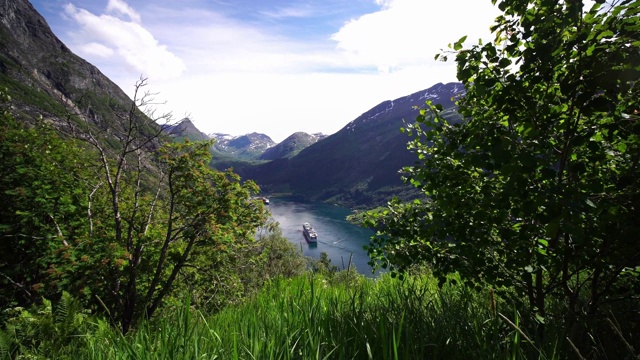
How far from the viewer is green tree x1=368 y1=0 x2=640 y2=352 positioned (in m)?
2.62

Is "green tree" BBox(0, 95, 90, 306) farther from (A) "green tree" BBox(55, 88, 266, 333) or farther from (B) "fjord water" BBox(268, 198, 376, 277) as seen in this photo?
(B) "fjord water" BBox(268, 198, 376, 277)

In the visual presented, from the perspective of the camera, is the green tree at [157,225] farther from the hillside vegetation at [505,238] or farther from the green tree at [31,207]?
the hillside vegetation at [505,238]

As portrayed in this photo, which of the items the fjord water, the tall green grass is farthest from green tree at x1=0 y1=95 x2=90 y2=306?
the fjord water

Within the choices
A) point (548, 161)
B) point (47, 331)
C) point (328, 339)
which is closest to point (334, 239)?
point (47, 331)

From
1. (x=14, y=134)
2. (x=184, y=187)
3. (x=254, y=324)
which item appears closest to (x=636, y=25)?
(x=254, y=324)

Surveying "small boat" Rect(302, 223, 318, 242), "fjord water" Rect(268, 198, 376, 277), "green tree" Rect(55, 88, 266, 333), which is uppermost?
"green tree" Rect(55, 88, 266, 333)

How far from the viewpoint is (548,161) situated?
9.04 feet

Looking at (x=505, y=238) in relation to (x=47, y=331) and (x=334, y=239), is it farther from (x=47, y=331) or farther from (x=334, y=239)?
(x=334, y=239)

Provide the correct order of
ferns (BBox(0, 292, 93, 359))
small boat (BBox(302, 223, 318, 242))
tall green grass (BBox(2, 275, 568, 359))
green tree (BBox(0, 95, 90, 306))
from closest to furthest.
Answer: tall green grass (BBox(2, 275, 568, 359)) → ferns (BBox(0, 292, 93, 359)) → green tree (BBox(0, 95, 90, 306)) → small boat (BBox(302, 223, 318, 242))

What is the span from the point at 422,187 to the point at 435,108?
3.41 ft

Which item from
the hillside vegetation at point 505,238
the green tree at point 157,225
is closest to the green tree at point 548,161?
the hillside vegetation at point 505,238

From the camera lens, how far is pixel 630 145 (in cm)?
300

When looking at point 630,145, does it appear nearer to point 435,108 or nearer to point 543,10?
point 543,10

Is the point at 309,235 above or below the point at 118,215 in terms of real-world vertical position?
below
